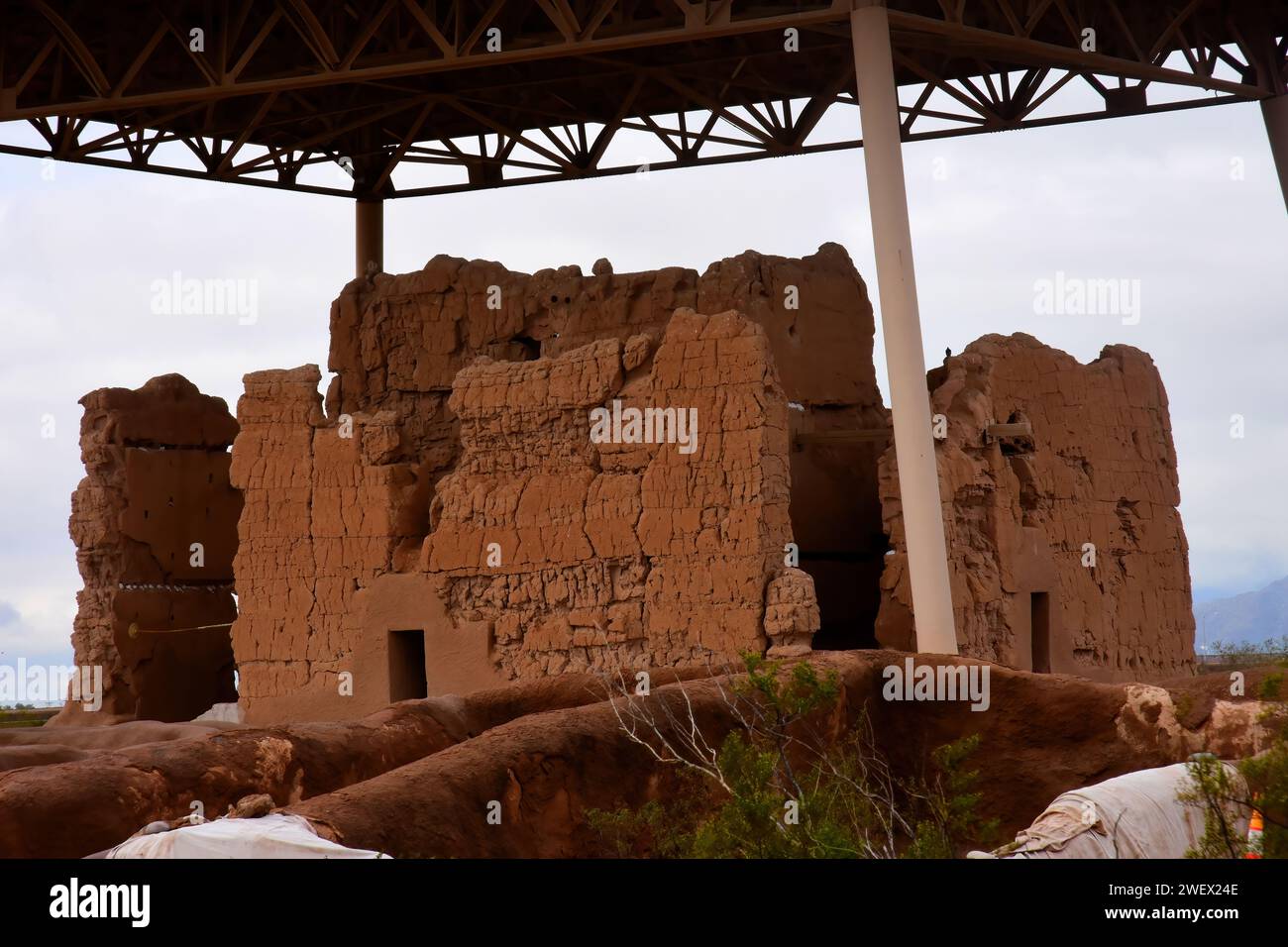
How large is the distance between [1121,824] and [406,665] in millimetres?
9706

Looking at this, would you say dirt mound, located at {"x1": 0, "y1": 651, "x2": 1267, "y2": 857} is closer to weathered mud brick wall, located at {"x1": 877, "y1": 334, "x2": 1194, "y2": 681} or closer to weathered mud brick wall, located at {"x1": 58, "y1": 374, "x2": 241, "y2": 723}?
weathered mud brick wall, located at {"x1": 877, "y1": 334, "x2": 1194, "y2": 681}

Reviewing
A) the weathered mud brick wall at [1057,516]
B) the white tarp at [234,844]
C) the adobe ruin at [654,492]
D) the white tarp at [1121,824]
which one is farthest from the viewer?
the weathered mud brick wall at [1057,516]

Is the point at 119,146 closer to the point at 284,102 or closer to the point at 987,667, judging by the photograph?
the point at 284,102

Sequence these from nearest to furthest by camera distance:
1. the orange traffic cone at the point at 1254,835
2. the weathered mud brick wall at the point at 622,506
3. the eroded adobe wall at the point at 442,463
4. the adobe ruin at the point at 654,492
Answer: the orange traffic cone at the point at 1254,835 < the weathered mud brick wall at the point at 622,506 < the adobe ruin at the point at 654,492 < the eroded adobe wall at the point at 442,463

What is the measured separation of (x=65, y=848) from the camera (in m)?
8.95

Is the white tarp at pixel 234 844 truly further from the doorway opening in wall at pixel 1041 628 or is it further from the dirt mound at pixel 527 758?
the doorway opening in wall at pixel 1041 628

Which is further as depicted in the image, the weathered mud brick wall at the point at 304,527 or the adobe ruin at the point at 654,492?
the weathered mud brick wall at the point at 304,527

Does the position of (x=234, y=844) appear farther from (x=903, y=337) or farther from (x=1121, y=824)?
(x=903, y=337)

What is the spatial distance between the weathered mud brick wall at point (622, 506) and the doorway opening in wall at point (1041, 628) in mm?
3734

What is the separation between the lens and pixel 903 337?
45.3 ft

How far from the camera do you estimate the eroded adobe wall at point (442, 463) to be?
54.0ft

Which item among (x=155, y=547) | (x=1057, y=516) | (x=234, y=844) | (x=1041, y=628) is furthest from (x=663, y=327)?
(x=234, y=844)

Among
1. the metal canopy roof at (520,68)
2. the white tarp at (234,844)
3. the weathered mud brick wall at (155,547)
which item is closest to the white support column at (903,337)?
the metal canopy roof at (520,68)
